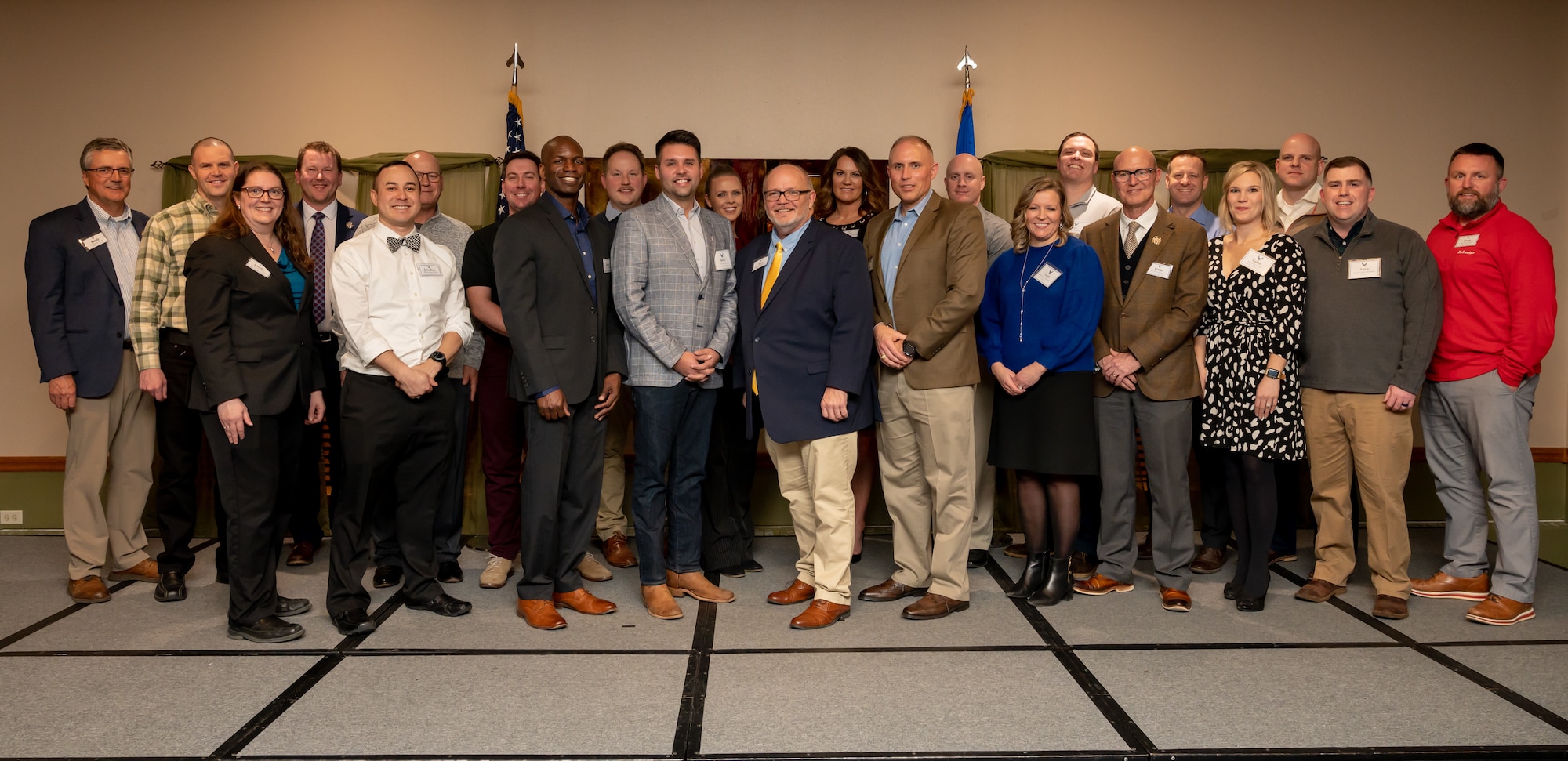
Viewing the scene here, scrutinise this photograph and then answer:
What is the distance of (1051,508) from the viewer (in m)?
3.67

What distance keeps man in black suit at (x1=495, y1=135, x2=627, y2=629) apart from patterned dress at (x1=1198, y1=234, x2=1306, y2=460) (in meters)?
2.26

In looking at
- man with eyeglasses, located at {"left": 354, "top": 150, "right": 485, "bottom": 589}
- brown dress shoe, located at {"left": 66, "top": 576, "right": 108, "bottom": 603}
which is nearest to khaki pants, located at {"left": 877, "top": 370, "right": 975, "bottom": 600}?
man with eyeglasses, located at {"left": 354, "top": 150, "right": 485, "bottom": 589}

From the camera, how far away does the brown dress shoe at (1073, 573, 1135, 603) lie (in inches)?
150

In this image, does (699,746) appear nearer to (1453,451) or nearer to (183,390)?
(183,390)

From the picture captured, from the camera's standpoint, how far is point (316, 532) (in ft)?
14.4

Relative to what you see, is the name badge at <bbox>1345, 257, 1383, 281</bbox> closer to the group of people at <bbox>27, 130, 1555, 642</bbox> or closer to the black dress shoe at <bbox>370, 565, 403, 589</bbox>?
the group of people at <bbox>27, 130, 1555, 642</bbox>

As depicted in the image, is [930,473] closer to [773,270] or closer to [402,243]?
[773,270]

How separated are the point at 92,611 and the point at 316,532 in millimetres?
899

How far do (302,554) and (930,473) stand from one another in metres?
2.81

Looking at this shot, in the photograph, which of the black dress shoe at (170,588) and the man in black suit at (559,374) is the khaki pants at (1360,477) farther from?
the black dress shoe at (170,588)

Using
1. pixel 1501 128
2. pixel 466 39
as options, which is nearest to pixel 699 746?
pixel 466 39

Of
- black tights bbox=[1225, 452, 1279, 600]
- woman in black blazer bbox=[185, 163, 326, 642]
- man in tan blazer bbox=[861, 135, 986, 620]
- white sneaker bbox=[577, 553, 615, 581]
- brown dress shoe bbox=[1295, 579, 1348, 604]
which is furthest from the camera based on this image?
white sneaker bbox=[577, 553, 615, 581]

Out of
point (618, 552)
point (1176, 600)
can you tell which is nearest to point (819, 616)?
point (618, 552)

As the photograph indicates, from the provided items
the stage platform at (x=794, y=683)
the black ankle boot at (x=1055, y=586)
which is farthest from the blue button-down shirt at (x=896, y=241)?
the stage platform at (x=794, y=683)
